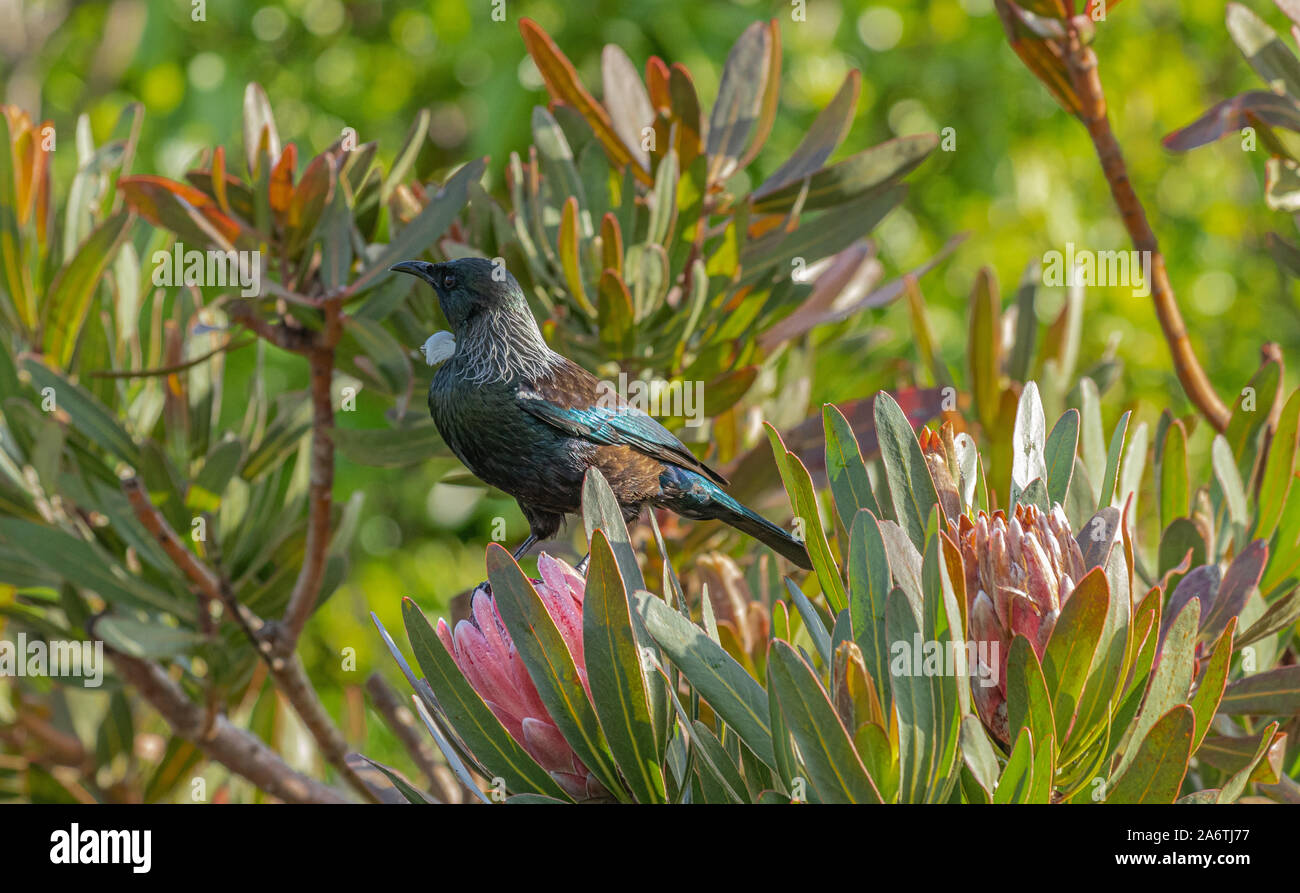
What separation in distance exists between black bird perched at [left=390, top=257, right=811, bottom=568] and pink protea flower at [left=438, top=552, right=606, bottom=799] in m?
0.09

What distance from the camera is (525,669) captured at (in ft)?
2.41

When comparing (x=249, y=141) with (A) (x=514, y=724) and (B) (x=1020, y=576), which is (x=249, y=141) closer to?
(A) (x=514, y=724)

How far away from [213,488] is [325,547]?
240 mm

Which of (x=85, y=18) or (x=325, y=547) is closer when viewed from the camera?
(x=325, y=547)

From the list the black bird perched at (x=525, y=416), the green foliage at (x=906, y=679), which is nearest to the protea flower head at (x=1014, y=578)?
the green foliage at (x=906, y=679)

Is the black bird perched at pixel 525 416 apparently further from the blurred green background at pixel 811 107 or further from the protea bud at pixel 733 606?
the blurred green background at pixel 811 107

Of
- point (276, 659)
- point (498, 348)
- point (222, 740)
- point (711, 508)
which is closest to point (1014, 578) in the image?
point (711, 508)

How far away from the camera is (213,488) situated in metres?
1.31

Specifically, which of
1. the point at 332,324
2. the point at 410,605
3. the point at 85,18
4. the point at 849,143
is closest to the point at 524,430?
the point at 410,605

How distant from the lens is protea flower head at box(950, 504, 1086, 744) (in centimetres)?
70

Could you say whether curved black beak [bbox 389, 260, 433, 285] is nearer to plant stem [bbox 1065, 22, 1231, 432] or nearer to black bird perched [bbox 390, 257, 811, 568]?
black bird perched [bbox 390, 257, 811, 568]

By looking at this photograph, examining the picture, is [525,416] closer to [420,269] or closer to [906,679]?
[420,269]

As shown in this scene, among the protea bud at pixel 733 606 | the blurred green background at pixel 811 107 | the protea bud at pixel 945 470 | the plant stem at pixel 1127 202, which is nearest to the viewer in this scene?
the protea bud at pixel 945 470

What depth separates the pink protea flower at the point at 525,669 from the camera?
729 mm
